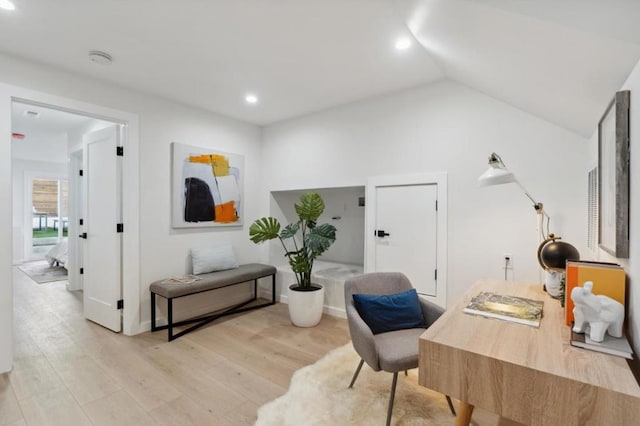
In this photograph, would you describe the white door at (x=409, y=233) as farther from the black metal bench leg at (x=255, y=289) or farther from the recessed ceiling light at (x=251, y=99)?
the black metal bench leg at (x=255, y=289)

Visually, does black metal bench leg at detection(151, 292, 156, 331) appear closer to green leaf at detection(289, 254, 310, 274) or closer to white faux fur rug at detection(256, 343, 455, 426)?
green leaf at detection(289, 254, 310, 274)

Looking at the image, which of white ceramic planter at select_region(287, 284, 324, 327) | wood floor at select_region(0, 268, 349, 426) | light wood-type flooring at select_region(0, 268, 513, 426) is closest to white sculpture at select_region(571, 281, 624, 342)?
light wood-type flooring at select_region(0, 268, 513, 426)

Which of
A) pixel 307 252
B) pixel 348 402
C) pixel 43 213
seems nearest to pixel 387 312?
pixel 348 402

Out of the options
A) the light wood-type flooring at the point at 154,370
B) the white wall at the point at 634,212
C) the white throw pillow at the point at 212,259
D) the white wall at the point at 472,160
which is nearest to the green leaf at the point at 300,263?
the light wood-type flooring at the point at 154,370

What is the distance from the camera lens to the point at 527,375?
1033mm

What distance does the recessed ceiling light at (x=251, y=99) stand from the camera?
3393 mm

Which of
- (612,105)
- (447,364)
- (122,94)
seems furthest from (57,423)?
(612,105)

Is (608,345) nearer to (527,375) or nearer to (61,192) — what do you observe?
(527,375)

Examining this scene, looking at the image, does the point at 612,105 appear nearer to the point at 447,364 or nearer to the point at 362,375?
the point at 447,364

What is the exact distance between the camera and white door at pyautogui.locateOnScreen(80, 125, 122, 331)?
3.17 m

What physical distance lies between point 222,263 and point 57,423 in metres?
2.10

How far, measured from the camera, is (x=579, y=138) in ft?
7.69

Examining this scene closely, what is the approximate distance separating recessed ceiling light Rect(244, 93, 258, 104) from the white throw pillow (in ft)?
6.22

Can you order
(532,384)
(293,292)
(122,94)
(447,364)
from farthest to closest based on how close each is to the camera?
(293,292)
(122,94)
(447,364)
(532,384)
